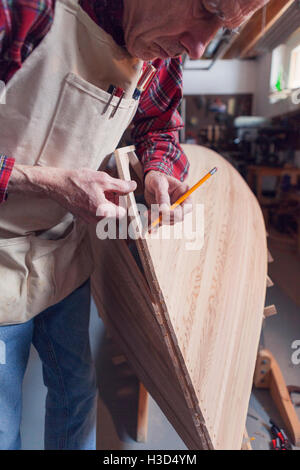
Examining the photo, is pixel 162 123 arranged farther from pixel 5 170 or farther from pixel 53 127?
pixel 5 170

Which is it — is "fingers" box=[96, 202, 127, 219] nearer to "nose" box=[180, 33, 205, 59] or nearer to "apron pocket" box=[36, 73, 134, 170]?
"apron pocket" box=[36, 73, 134, 170]

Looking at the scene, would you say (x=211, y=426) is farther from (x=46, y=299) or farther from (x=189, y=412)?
(x=46, y=299)

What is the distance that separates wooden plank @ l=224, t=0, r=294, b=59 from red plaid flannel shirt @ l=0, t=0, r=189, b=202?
21 cm

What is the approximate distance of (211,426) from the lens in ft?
2.30

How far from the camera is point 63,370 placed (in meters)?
0.99

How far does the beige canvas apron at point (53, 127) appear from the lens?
0.57m

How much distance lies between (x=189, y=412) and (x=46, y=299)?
444 mm

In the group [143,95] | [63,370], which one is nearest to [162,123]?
[143,95]

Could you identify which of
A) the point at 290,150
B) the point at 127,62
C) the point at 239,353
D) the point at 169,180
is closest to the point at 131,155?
the point at 169,180

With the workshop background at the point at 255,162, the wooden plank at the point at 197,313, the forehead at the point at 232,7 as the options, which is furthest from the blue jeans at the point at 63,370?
the forehead at the point at 232,7

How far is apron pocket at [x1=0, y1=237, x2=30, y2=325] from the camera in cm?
74
